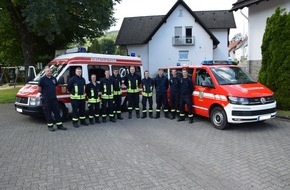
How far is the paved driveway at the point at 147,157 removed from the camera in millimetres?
5078

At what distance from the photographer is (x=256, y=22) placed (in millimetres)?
14508

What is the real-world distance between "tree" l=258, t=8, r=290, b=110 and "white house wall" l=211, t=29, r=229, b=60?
3010 centimetres

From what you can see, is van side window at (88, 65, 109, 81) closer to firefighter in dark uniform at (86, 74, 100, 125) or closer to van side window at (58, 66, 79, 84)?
van side window at (58, 66, 79, 84)

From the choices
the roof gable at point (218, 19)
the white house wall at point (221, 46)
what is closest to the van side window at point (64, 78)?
the white house wall at point (221, 46)

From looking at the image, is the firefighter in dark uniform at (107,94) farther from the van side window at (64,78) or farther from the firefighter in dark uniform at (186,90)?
the firefighter in dark uniform at (186,90)

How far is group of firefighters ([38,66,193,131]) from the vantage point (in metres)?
9.11

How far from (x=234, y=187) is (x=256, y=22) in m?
11.7

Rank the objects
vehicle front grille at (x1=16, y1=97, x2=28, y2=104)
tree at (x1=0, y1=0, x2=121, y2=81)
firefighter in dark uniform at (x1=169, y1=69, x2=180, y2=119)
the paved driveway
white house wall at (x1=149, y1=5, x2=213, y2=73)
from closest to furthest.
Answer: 1. the paved driveway
2. vehicle front grille at (x1=16, y1=97, x2=28, y2=104)
3. firefighter in dark uniform at (x1=169, y1=69, x2=180, y2=119)
4. tree at (x1=0, y1=0, x2=121, y2=81)
5. white house wall at (x1=149, y1=5, x2=213, y2=73)

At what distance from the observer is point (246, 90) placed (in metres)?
8.62

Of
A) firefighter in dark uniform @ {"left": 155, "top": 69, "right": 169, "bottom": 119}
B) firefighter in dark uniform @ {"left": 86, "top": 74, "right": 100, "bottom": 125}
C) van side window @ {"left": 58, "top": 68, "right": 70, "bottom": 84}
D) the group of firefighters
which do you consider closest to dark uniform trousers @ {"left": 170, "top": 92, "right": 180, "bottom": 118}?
the group of firefighters

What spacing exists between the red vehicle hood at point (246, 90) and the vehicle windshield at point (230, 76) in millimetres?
302

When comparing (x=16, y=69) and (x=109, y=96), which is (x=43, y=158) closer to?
(x=109, y=96)

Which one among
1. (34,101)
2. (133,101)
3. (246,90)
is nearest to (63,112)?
(34,101)

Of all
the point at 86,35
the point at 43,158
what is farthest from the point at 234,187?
the point at 86,35
